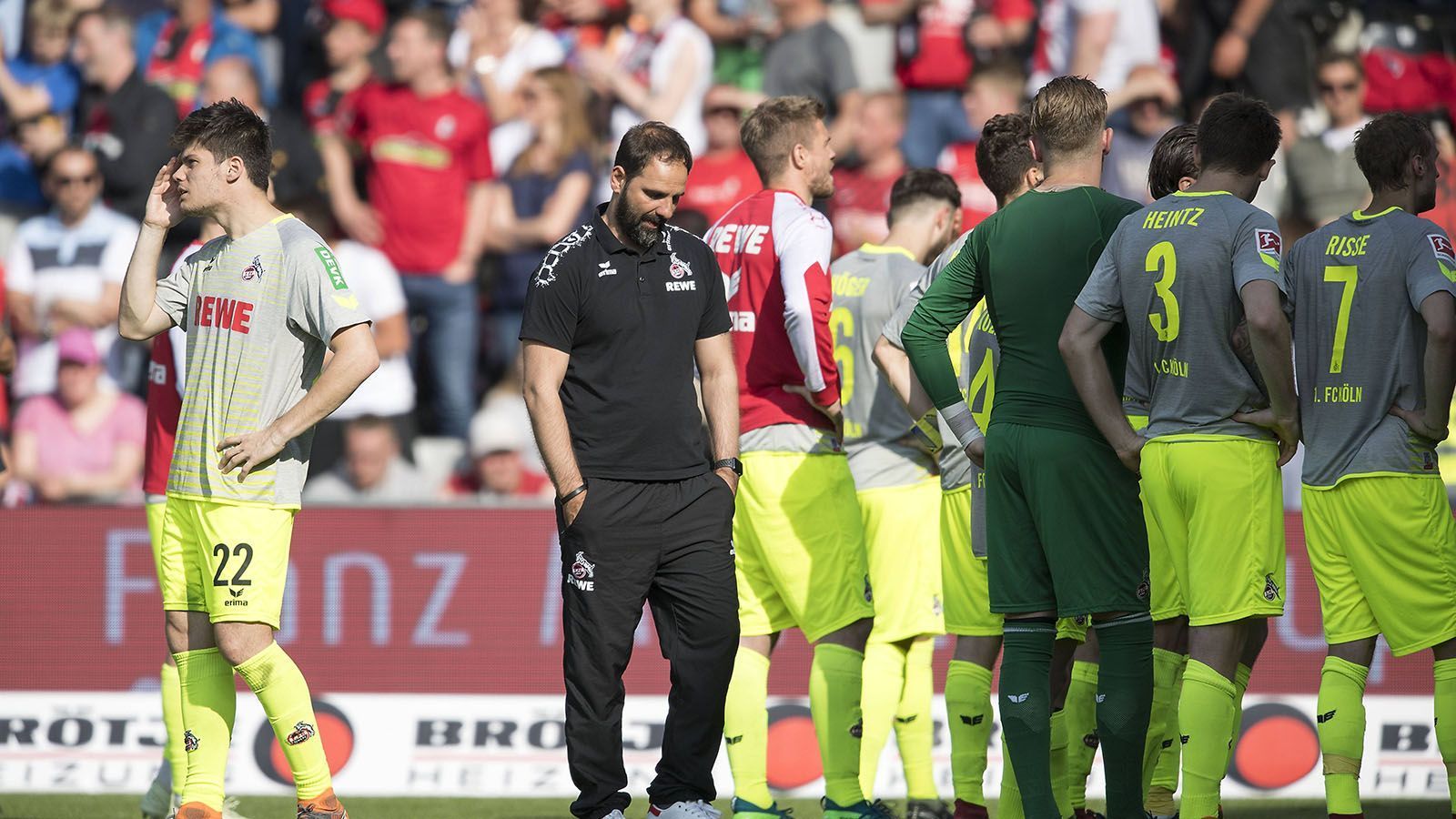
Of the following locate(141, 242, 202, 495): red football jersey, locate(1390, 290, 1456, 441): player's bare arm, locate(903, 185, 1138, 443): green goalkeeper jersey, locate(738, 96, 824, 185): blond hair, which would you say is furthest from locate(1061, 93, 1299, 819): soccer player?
locate(141, 242, 202, 495): red football jersey

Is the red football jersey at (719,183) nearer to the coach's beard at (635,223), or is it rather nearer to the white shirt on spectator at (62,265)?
the white shirt on spectator at (62,265)

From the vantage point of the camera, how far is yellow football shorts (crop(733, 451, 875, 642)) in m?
6.92

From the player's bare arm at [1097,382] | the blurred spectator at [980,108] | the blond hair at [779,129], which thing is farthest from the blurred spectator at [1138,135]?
the player's bare arm at [1097,382]

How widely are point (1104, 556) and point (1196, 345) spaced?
2.56 ft

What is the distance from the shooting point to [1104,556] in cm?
544

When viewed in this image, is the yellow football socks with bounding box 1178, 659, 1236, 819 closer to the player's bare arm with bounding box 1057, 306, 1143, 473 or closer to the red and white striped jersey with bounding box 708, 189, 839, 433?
the player's bare arm with bounding box 1057, 306, 1143, 473

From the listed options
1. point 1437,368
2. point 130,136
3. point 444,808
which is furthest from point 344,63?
point 1437,368

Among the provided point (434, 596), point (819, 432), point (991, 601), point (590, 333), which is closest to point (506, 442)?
point (434, 596)

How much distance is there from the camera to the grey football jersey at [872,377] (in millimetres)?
7566

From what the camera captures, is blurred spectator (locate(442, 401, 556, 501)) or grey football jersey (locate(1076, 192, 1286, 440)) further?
blurred spectator (locate(442, 401, 556, 501))

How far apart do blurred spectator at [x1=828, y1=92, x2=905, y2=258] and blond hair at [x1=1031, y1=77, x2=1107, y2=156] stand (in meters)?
6.03

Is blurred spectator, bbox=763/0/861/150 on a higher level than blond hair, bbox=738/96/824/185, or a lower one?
higher

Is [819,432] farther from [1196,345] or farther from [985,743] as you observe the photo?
[1196,345]

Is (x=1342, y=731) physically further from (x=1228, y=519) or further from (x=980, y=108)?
(x=980, y=108)
